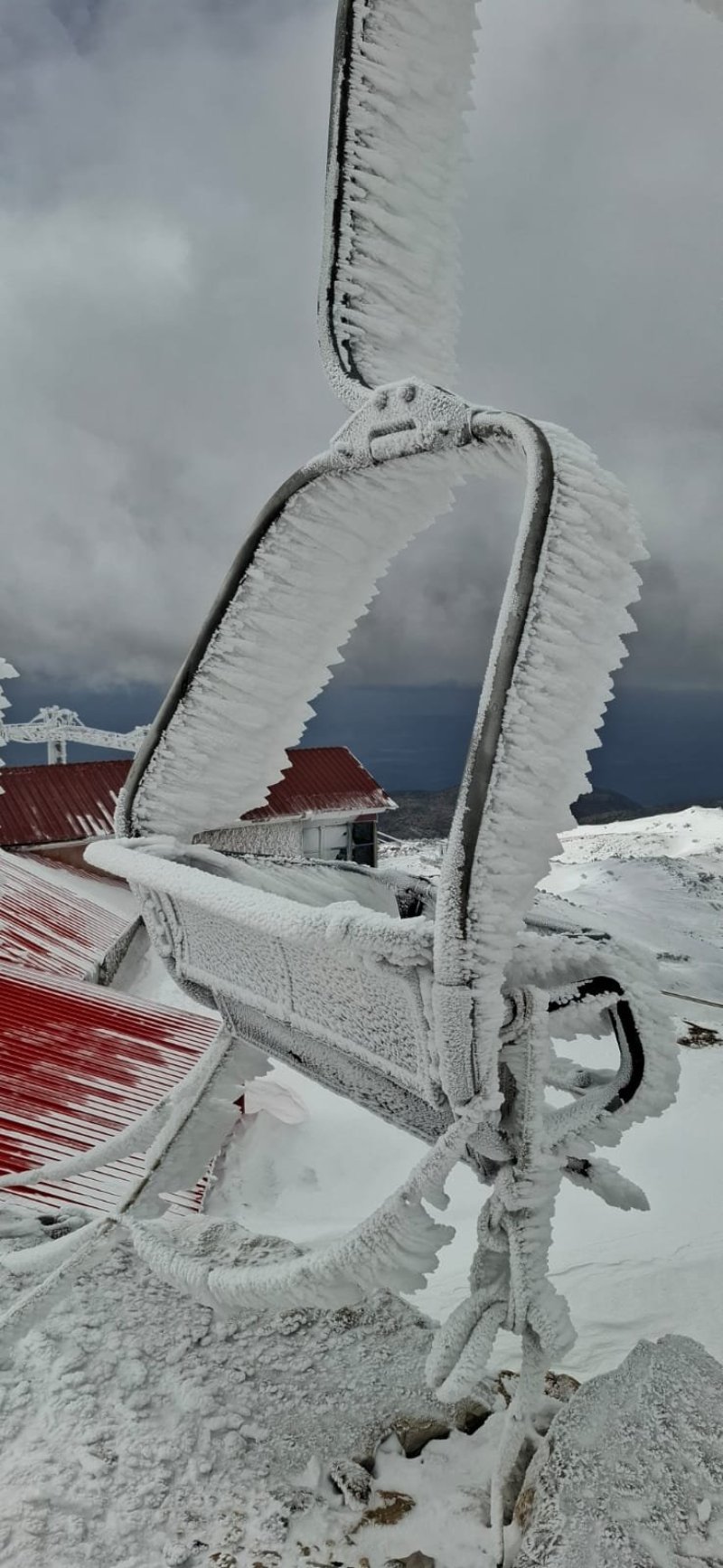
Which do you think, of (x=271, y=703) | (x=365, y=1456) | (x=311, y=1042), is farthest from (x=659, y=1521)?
(x=271, y=703)

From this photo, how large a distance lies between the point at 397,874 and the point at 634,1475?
1764 mm

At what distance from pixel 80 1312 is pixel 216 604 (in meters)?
2.55

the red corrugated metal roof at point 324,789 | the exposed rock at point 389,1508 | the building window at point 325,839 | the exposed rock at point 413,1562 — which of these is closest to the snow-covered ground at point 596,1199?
the exposed rock at point 389,1508

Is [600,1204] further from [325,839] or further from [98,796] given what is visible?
[325,839]

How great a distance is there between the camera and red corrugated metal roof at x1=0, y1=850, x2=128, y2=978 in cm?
922

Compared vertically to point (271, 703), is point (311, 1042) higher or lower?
lower

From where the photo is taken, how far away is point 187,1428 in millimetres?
2689

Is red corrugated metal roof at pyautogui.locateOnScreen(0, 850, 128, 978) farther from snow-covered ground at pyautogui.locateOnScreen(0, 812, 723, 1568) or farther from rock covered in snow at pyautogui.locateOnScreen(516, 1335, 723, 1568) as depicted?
rock covered in snow at pyautogui.locateOnScreen(516, 1335, 723, 1568)

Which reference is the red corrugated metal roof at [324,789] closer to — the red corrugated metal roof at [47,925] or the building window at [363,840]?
the building window at [363,840]

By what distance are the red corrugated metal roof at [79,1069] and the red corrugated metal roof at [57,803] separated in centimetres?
644

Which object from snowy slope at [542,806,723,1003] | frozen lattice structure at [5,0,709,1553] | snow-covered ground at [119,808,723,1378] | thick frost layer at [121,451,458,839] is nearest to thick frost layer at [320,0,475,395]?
frozen lattice structure at [5,0,709,1553]

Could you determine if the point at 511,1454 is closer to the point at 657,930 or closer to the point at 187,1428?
the point at 187,1428

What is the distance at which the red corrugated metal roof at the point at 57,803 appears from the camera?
13.9 meters

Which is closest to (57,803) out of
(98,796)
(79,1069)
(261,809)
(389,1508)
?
(98,796)
